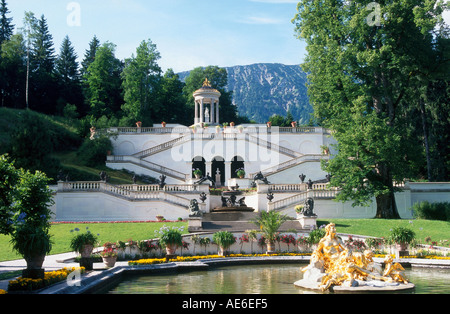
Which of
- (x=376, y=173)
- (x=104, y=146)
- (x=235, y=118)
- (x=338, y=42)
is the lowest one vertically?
(x=376, y=173)

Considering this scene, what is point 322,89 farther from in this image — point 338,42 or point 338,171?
point 338,171

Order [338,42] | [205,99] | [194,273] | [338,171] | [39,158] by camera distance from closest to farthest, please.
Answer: [194,273] → [338,171] → [338,42] → [39,158] → [205,99]

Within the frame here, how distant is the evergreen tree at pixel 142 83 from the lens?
6106 centimetres

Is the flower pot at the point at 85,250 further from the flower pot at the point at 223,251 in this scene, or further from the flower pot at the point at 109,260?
the flower pot at the point at 223,251

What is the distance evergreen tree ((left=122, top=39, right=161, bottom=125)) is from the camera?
200 ft

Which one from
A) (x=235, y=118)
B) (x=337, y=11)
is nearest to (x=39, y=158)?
(x=337, y=11)

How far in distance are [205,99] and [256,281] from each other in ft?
147

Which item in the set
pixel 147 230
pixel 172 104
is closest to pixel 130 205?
pixel 147 230

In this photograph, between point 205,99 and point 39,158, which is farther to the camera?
point 205,99

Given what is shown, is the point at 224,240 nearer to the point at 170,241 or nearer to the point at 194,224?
the point at 170,241

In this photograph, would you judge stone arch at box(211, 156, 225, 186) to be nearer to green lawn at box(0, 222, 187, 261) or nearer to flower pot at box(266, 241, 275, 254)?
green lawn at box(0, 222, 187, 261)

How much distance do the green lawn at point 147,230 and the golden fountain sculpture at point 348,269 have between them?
37.7 feet

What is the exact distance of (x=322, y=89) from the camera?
106 feet

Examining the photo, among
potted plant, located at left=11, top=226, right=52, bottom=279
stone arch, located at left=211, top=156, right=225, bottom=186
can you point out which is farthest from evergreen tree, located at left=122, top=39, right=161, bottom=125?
potted plant, located at left=11, top=226, right=52, bottom=279
